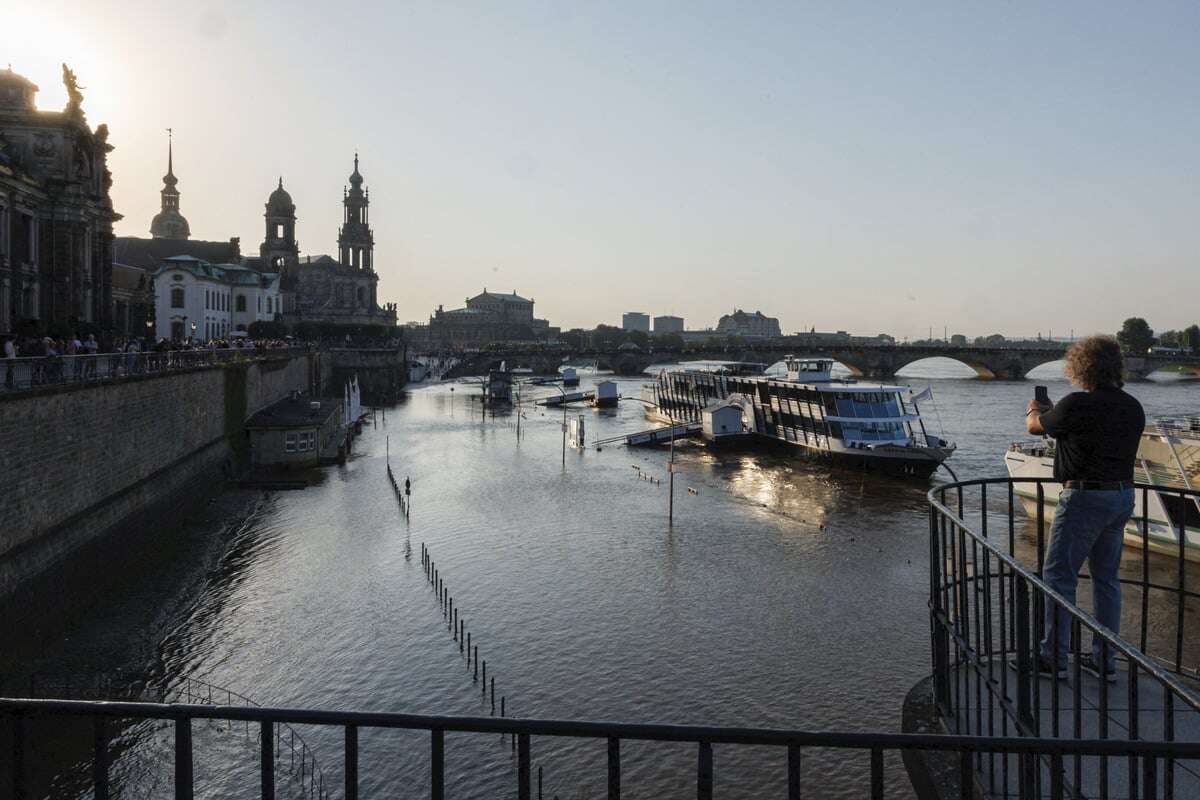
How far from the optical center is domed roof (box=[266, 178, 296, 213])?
453ft

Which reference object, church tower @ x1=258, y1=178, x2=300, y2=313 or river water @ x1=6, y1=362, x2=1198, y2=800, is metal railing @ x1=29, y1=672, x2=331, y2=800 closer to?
river water @ x1=6, y1=362, x2=1198, y2=800

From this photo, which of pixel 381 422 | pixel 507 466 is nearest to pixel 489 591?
pixel 507 466

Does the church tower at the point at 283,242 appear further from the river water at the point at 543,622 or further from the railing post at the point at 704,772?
the railing post at the point at 704,772

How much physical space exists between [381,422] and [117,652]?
62.9 meters

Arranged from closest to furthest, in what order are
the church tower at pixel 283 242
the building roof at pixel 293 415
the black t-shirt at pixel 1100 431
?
1. the black t-shirt at pixel 1100 431
2. the building roof at pixel 293 415
3. the church tower at pixel 283 242

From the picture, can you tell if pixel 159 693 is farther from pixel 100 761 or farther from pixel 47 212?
pixel 47 212

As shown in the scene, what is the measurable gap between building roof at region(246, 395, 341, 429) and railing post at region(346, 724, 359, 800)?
47.8m

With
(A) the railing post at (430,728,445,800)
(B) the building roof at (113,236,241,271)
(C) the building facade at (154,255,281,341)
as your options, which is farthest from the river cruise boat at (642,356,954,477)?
(B) the building roof at (113,236,241,271)

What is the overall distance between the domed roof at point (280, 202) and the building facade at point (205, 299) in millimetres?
32706

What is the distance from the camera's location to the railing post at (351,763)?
466cm

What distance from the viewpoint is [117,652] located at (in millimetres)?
20969

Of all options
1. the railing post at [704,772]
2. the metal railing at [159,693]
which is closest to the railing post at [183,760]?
the railing post at [704,772]

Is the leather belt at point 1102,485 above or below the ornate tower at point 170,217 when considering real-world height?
below

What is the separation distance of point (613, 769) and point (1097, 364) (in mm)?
4972
